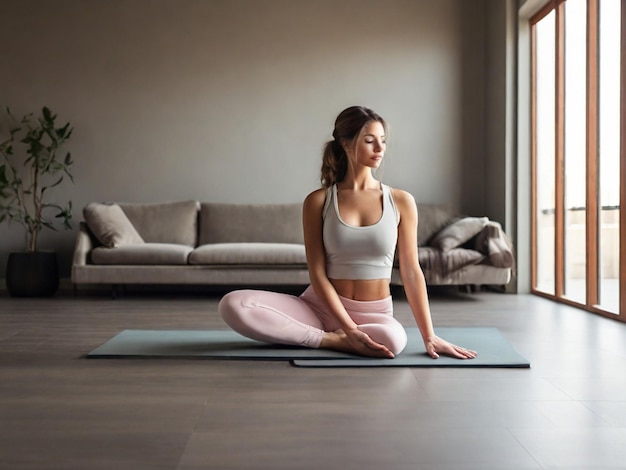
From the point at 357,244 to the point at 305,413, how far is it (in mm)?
929

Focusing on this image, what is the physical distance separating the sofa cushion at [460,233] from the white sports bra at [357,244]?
2.44 m

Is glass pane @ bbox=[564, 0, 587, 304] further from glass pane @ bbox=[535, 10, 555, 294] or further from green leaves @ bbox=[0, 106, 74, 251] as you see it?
green leaves @ bbox=[0, 106, 74, 251]

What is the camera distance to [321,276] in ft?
8.82

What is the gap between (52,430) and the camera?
174 cm

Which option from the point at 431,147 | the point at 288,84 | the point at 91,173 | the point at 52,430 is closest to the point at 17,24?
the point at 91,173

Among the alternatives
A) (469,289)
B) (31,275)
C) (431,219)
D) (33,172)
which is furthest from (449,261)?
(33,172)

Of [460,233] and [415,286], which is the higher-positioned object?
[460,233]

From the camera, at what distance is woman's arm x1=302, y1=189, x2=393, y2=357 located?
2.63 metres

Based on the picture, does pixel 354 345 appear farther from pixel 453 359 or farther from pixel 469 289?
pixel 469 289

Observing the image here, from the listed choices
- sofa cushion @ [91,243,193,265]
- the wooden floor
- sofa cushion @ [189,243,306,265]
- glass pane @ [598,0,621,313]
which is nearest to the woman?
the wooden floor

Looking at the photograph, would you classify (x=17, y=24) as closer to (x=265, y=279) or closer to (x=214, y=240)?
(x=214, y=240)

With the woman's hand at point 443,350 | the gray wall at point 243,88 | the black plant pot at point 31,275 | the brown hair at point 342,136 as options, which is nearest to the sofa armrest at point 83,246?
the black plant pot at point 31,275

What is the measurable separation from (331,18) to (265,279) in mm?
2545

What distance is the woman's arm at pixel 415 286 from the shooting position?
268 centimetres
